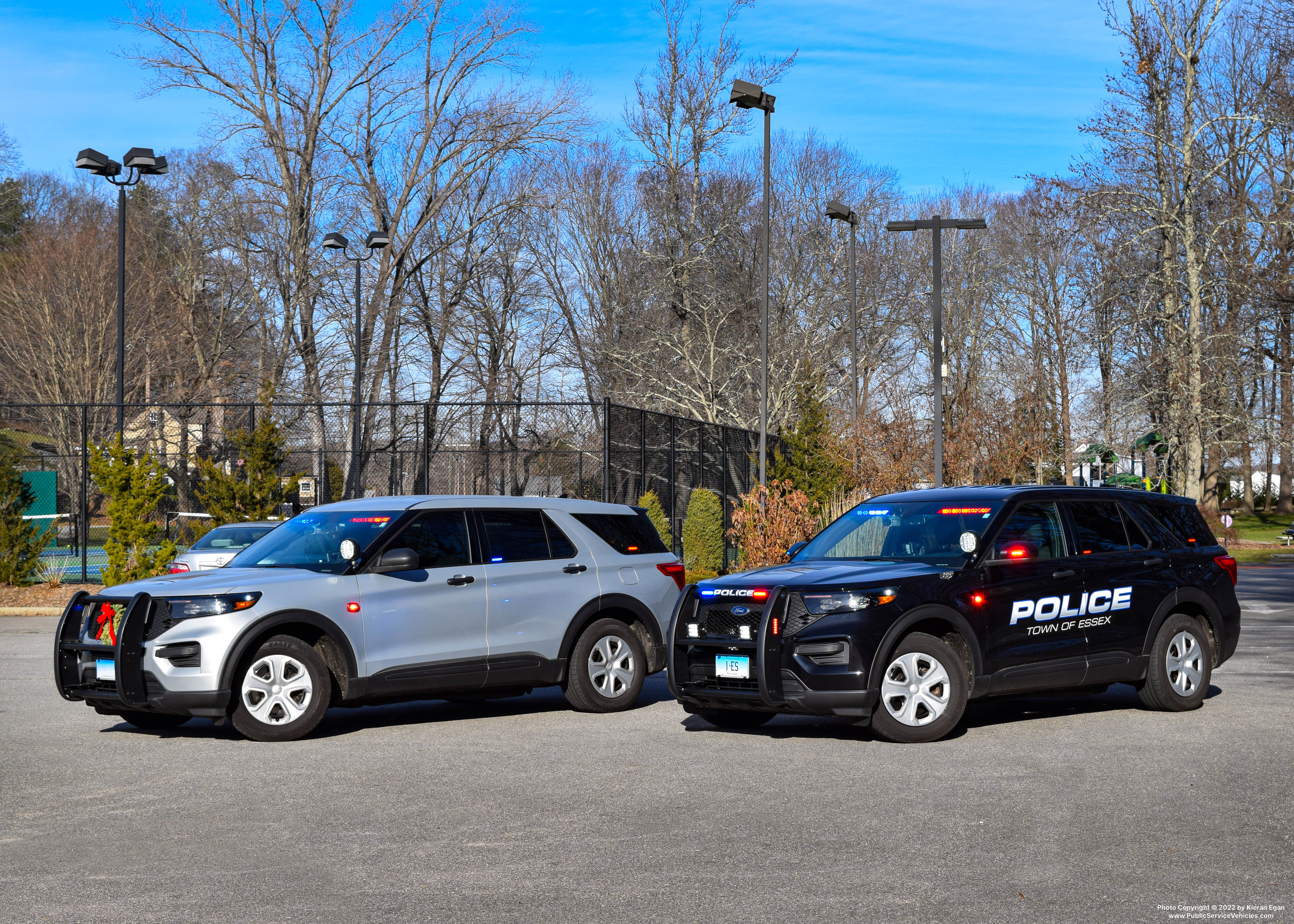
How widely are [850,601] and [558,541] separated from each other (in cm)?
298

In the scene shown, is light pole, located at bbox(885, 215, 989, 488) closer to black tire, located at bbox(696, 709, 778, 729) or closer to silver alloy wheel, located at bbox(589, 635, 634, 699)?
silver alloy wheel, located at bbox(589, 635, 634, 699)

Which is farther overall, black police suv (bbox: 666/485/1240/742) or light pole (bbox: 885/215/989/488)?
light pole (bbox: 885/215/989/488)

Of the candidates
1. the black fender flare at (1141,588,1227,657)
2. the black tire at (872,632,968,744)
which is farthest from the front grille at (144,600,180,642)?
the black fender flare at (1141,588,1227,657)

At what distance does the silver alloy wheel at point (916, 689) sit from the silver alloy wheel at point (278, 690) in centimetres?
406

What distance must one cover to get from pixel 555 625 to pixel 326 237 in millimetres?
28335

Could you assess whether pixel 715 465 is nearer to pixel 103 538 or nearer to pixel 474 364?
pixel 474 364

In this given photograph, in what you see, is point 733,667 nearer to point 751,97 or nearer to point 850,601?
point 850,601

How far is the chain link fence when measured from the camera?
27422mm

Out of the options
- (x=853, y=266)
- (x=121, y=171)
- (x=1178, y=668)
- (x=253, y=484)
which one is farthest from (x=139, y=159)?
(x=1178, y=668)

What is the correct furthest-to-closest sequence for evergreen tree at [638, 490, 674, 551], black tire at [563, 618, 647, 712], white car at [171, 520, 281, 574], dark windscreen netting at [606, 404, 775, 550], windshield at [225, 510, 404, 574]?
dark windscreen netting at [606, 404, 775, 550], evergreen tree at [638, 490, 674, 551], white car at [171, 520, 281, 574], black tire at [563, 618, 647, 712], windshield at [225, 510, 404, 574]

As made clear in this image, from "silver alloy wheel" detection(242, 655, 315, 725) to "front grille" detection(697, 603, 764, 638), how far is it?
9.29ft

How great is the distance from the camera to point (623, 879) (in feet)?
19.7

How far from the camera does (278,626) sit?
32.3ft

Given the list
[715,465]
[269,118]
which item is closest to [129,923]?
[715,465]
